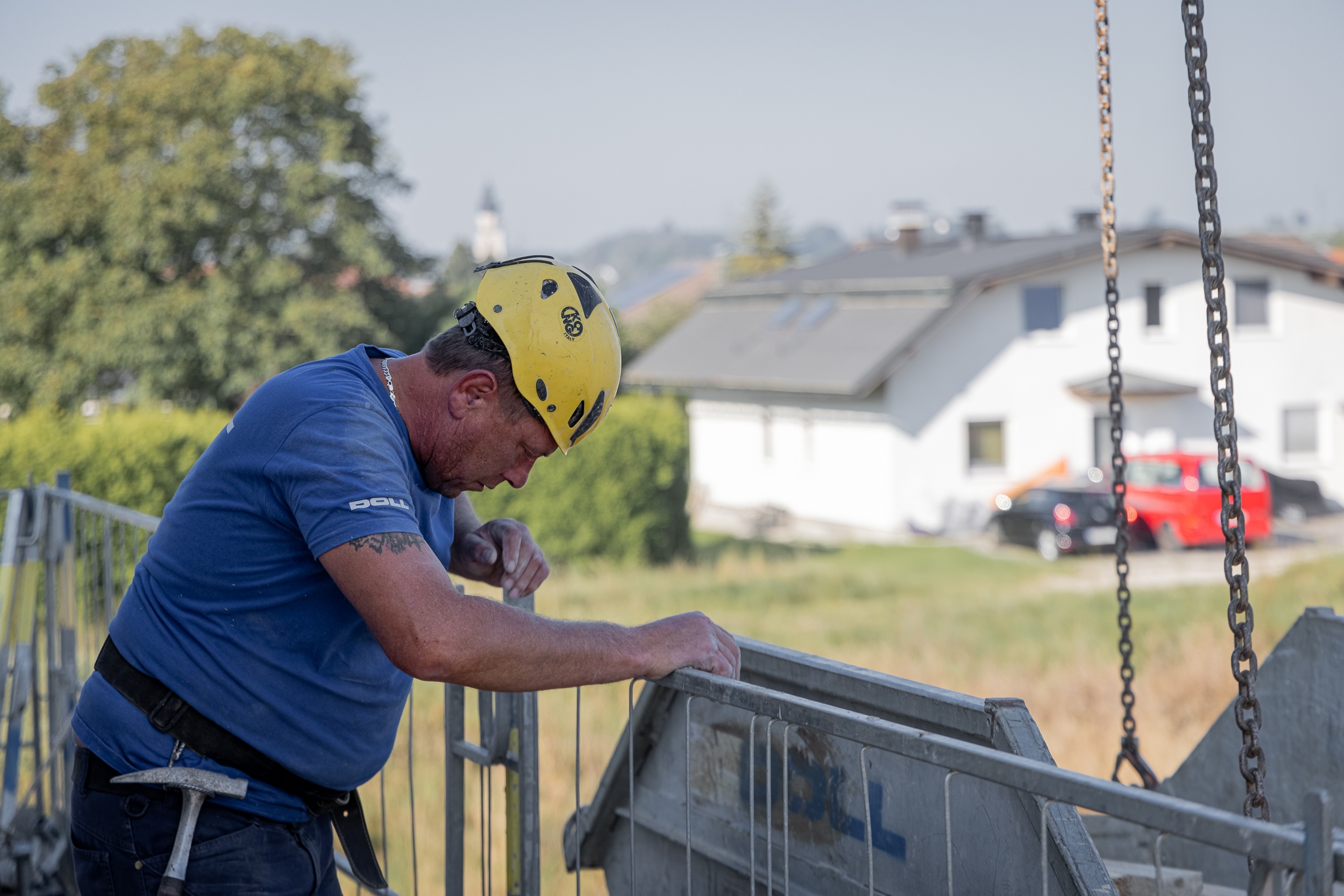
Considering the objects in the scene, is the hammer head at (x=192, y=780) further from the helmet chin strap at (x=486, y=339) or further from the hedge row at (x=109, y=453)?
the hedge row at (x=109, y=453)

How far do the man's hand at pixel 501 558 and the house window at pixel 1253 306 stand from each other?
34721 millimetres

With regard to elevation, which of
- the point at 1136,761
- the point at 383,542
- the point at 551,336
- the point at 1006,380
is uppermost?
the point at 1006,380

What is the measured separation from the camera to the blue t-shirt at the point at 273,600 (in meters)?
2.14

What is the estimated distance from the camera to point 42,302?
2834 centimetres

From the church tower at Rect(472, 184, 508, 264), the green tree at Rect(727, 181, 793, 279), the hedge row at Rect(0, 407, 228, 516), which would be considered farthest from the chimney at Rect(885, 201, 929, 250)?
the church tower at Rect(472, 184, 508, 264)

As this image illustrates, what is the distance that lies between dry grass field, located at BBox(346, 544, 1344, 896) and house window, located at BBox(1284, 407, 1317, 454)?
1029cm

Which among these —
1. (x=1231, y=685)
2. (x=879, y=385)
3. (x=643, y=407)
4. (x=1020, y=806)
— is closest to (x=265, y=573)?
(x=1020, y=806)

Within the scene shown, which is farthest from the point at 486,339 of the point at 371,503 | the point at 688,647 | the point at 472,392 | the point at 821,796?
the point at 821,796

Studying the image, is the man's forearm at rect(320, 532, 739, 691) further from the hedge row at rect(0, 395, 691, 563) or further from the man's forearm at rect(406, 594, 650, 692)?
the hedge row at rect(0, 395, 691, 563)

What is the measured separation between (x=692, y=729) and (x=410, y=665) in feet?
3.57

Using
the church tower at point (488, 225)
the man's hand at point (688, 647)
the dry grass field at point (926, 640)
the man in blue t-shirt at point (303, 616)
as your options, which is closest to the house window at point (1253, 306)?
the dry grass field at point (926, 640)

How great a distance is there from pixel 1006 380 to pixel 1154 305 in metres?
5.11

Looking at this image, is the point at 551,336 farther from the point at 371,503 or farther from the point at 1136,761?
the point at 1136,761

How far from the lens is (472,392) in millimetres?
2328
